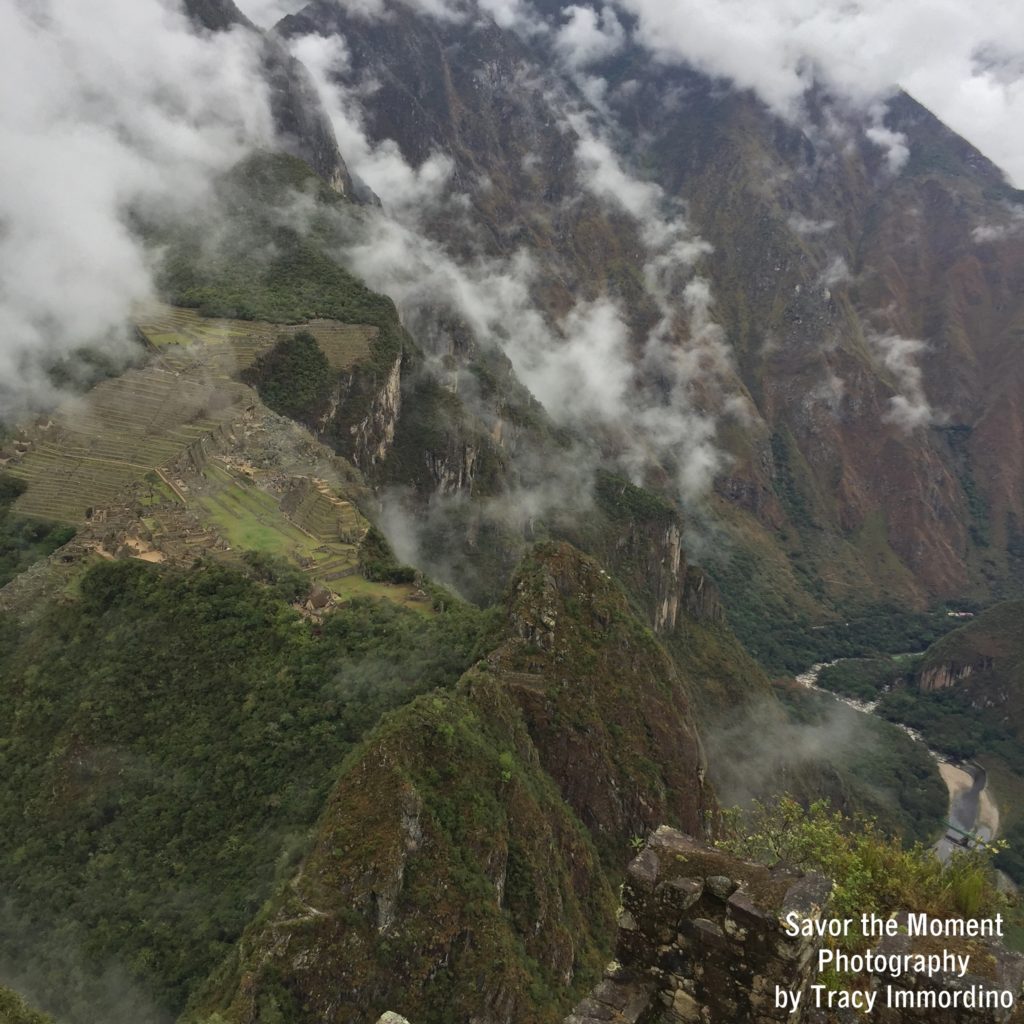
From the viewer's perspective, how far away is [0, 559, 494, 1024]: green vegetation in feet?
91.7

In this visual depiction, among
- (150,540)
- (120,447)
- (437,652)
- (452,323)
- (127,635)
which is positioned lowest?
(127,635)

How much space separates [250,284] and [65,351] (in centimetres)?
2775

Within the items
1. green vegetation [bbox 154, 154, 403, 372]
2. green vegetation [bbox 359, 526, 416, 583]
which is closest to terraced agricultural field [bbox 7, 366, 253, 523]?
green vegetation [bbox 359, 526, 416, 583]

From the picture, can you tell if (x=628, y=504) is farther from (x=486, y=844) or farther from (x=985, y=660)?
(x=486, y=844)

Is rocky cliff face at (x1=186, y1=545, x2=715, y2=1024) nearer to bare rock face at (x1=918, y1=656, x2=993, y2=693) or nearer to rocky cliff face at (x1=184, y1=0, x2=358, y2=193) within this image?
rocky cliff face at (x1=184, y1=0, x2=358, y2=193)

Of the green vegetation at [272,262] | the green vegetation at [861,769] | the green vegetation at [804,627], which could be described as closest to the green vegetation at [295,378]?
the green vegetation at [272,262]

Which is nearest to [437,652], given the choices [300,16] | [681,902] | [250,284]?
[681,902]

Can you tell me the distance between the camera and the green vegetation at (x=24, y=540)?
1768 inches

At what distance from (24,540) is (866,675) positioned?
146 m

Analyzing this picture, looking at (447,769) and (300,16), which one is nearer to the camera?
(447,769)

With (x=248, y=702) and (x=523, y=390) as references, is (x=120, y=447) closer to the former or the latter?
(x=248, y=702)

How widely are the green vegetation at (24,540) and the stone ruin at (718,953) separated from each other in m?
42.5

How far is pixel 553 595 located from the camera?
1762 inches

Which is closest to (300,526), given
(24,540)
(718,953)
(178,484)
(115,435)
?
(178,484)
